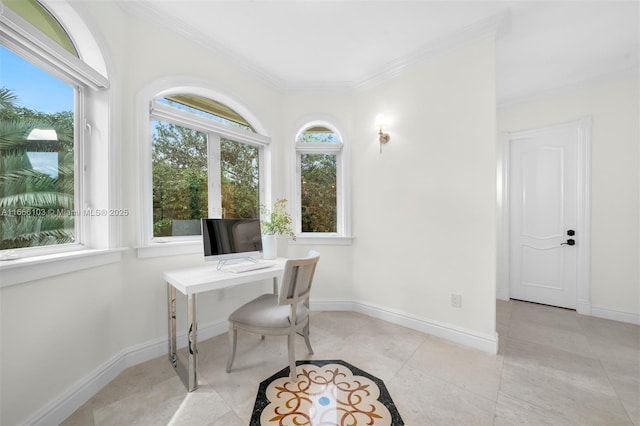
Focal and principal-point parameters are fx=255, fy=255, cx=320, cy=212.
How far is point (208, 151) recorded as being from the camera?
8.48 feet

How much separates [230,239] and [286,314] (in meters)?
0.82

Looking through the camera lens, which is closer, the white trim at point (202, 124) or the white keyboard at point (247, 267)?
the white keyboard at point (247, 267)

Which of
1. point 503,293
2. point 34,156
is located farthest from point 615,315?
point 34,156

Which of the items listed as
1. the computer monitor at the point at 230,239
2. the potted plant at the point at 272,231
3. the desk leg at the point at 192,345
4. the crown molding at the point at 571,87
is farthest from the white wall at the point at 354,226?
the crown molding at the point at 571,87

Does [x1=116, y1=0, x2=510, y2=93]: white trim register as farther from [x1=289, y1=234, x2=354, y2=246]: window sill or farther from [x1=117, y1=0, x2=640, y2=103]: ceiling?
[x1=289, y1=234, x2=354, y2=246]: window sill

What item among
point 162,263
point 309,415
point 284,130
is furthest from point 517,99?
point 162,263

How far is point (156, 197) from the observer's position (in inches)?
87.0

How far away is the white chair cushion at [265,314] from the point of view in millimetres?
A: 1784

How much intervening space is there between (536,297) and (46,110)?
5.14 metres

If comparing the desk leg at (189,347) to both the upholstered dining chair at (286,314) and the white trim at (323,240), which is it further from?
the white trim at (323,240)

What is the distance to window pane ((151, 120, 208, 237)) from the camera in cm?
223

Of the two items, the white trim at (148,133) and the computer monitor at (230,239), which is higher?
the white trim at (148,133)

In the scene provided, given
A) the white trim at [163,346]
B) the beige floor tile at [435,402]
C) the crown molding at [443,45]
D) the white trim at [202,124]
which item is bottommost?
the beige floor tile at [435,402]

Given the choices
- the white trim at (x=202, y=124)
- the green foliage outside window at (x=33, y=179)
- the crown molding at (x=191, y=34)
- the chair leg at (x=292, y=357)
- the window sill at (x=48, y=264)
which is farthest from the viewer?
the white trim at (x=202, y=124)
